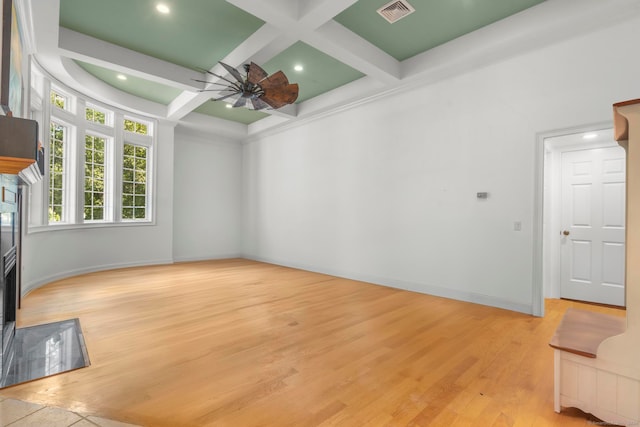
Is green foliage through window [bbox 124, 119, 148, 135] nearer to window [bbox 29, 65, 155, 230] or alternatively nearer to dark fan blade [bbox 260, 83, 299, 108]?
window [bbox 29, 65, 155, 230]

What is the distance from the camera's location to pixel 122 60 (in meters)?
4.59

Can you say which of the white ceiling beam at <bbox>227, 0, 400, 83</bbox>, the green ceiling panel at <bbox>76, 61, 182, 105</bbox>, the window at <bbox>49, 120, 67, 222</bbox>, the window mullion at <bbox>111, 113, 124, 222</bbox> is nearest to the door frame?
the white ceiling beam at <bbox>227, 0, 400, 83</bbox>

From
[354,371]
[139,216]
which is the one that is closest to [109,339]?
[354,371]

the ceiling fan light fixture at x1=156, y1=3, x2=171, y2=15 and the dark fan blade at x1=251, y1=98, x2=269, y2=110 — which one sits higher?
the ceiling fan light fixture at x1=156, y1=3, x2=171, y2=15

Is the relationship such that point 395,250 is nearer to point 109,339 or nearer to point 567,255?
point 567,255

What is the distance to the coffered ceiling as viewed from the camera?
3.46 m

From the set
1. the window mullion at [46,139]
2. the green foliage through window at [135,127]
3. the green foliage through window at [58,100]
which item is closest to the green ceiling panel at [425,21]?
the window mullion at [46,139]

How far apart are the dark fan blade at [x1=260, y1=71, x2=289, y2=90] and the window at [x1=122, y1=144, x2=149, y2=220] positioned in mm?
4667

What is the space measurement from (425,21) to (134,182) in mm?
6599

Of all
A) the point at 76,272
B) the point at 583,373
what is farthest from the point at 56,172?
the point at 583,373

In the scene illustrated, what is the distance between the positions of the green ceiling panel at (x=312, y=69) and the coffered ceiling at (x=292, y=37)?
0.02 m

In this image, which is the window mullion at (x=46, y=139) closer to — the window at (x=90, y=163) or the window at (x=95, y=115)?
the window at (x=90, y=163)

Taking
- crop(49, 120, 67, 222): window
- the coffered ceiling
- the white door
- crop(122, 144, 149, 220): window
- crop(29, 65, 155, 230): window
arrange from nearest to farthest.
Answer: the coffered ceiling, the white door, crop(29, 65, 155, 230): window, crop(49, 120, 67, 222): window, crop(122, 144, 149, 220): window

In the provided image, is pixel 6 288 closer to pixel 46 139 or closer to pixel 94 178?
pixel 46 139
